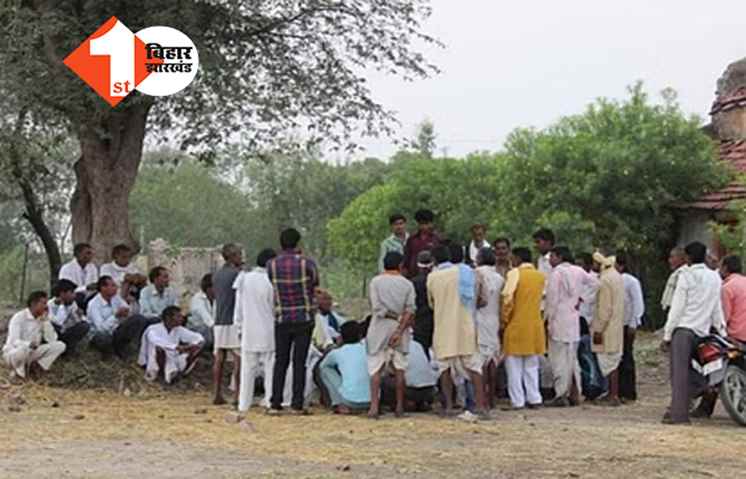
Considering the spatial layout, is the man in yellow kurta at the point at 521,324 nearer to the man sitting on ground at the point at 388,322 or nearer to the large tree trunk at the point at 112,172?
the man sitting on ground at the point at 388,322

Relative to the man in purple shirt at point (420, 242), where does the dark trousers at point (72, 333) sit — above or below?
below

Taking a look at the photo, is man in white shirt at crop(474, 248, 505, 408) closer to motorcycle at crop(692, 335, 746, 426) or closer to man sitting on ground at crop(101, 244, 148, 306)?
motorcycle at crop(692, 335, 746, 426)

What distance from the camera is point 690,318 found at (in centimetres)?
1222

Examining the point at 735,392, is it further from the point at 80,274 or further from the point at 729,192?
the point at 729,192

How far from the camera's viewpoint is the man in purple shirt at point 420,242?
46.2 feet

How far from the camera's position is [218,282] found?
13.6 m

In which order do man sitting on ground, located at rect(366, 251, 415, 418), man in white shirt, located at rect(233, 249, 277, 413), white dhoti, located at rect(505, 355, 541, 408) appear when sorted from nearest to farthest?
man sitting on ground, located at rect(366, 251, 415, 418) < man in white shirt, located at rect(233, 249, 277, 413) < white dhoti, located at rect(505, 355, 541, 408)

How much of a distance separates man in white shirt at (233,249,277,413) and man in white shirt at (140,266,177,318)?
2389 millimetres

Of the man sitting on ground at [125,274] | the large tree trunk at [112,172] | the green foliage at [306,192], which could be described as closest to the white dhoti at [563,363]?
the man sitting on ground at [125,274]

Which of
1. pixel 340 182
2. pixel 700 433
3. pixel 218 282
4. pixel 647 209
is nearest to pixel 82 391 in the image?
pixel 218 282

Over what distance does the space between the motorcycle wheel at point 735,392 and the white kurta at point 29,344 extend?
7.45 metres

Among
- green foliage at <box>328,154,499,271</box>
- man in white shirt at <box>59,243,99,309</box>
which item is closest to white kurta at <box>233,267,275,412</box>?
man in white shirt at <box>59,243,99,309</box>

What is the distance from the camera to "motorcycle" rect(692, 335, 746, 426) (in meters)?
12.1

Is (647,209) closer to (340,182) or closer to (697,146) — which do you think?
(697,146)
